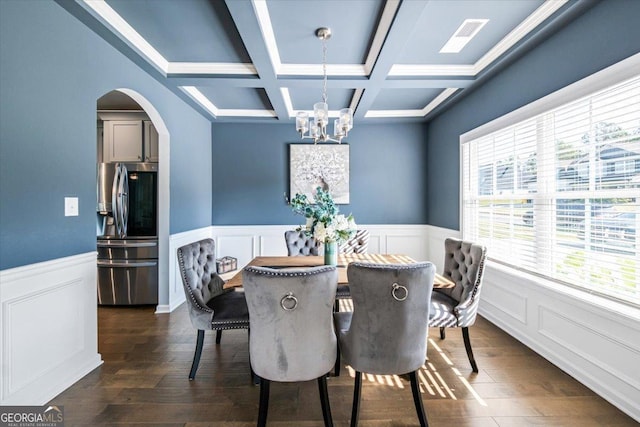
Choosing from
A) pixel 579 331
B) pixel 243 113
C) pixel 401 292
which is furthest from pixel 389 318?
pixel 243 113

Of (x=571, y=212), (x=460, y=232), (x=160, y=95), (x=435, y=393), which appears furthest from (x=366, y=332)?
(x=160, y=95)

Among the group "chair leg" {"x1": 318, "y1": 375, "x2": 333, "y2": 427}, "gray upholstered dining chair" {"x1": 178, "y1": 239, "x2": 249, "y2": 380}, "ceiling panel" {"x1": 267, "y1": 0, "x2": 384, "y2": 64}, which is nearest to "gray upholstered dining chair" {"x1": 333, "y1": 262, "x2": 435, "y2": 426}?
"chair leg" {"x1": 318, "y1": 375, "x2": 333, "y2": 427}

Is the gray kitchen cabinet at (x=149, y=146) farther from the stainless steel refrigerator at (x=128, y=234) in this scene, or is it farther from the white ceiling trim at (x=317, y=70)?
the white ceiling trim at (x=317, y=70)

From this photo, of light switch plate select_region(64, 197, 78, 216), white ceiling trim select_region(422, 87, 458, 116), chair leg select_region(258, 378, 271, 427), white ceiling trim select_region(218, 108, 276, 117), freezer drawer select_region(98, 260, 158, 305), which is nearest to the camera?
chair leg select_region(258, 378, 271, 427)

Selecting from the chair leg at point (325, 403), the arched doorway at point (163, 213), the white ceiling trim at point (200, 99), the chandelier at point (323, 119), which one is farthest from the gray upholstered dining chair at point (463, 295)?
the white ceiling trim at point (200, 99)

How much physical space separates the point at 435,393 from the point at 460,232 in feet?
7.73

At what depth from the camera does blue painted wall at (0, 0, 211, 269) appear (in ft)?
5.73

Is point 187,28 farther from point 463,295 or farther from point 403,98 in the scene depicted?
point 463,295

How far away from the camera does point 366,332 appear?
1.67 metres

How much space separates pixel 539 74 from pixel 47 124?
371 cm

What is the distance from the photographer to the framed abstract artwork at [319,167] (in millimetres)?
4980

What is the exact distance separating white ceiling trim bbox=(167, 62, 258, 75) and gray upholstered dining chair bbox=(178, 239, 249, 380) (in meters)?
1.85

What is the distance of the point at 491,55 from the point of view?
2.91m

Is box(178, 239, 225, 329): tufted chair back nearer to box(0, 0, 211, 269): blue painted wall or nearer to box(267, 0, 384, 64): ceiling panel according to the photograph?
box(0, 0, 211, 269): blue painted wall
